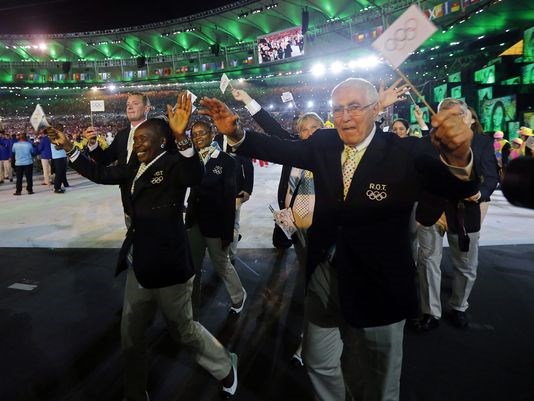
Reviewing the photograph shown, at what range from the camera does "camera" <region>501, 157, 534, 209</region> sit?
104 centimetres

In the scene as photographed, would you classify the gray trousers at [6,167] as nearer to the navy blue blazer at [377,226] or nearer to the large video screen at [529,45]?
the navy blue blazer at [377,226]

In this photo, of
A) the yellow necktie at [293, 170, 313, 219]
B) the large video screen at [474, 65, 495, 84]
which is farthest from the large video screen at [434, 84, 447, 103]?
the yellow necktie at [293, 170, 313, 219]

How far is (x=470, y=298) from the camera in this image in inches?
155

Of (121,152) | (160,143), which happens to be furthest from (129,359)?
(121,152)

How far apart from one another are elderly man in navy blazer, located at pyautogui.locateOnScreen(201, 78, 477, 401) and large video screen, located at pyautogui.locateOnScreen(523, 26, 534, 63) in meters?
16.4

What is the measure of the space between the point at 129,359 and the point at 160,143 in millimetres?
1487

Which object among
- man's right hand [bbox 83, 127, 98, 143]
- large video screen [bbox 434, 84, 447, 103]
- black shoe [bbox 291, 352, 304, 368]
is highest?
large video screen [bbox 434, 84, 447, 103]

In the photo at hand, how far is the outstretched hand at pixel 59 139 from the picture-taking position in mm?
2904

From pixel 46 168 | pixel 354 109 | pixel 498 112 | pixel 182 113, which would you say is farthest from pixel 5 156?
pixel 498 112

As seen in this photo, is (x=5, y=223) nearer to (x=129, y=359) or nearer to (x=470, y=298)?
(x=129, y=359)

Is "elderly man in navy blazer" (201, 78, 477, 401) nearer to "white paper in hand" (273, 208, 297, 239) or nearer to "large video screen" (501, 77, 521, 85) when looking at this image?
"white paper in hand" (273, 208, 297, 239)

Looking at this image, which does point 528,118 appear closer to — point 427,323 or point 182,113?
point 427,323

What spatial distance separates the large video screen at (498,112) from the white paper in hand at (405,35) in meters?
13.9

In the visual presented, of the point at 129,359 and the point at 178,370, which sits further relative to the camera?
the point at 178,370
